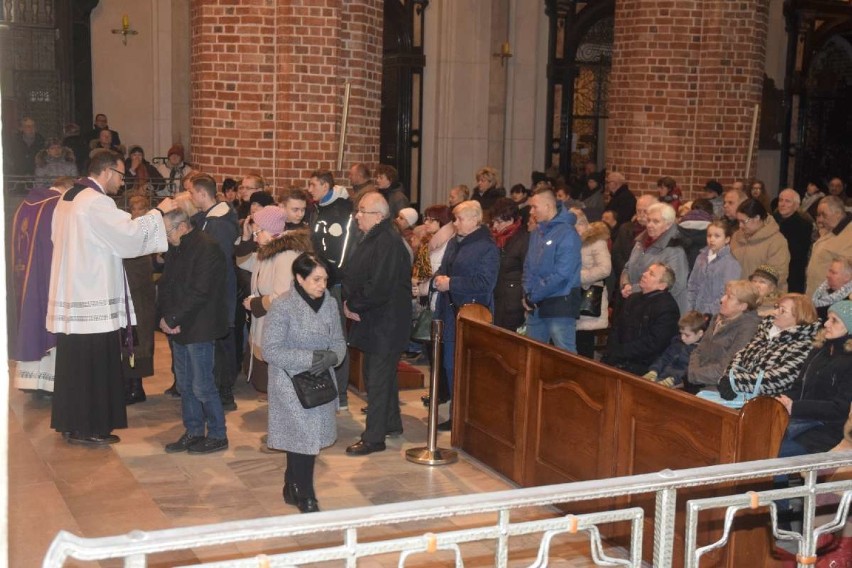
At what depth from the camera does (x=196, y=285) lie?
7.34 meters

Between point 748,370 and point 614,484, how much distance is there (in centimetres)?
297

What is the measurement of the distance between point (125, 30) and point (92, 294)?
29.2 feet

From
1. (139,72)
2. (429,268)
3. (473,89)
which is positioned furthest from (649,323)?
(139,72)

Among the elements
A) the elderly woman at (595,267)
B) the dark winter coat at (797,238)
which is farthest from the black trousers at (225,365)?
the dark winter coat at (797,238)

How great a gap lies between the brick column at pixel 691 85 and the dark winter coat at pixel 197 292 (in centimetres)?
764

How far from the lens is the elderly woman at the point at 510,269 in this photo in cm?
875

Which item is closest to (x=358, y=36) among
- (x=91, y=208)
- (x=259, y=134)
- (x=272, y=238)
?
(x=259, y=134)

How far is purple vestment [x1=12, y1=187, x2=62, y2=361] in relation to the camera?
8.42 meters

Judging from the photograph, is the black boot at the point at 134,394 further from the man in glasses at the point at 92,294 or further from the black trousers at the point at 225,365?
the man in glasses at the point at 92,294

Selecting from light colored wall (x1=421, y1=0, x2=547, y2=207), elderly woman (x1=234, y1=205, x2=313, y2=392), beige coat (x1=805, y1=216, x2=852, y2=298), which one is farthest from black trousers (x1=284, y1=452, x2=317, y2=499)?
light colored wall (x1=421, y1=0, x2=547, y2=207)

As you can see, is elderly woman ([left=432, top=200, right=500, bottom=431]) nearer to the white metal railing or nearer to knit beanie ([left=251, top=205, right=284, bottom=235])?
knit beanie ([left=251, top=205, right=284, bottom=235])

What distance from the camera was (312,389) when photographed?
612 centimetres

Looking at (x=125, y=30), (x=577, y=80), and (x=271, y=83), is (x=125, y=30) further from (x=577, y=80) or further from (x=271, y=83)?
(x=577, y=80)

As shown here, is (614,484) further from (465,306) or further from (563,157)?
(563,157)
